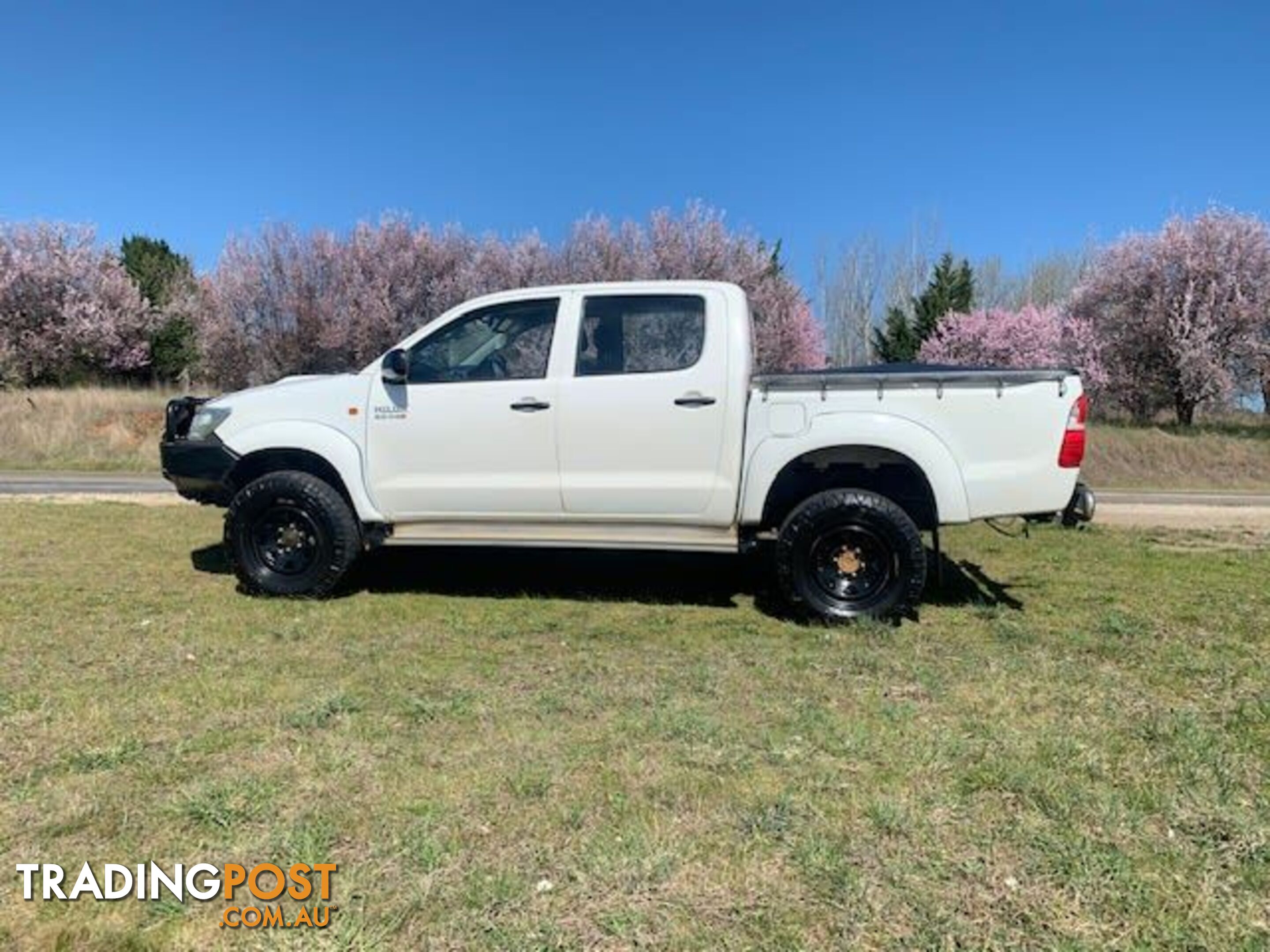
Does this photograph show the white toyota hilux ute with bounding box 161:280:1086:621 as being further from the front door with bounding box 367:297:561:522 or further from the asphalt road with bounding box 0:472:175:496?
the asphalt road with bounding box 0:472:175:496

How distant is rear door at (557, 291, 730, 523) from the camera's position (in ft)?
18.5

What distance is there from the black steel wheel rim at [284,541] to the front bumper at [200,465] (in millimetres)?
425

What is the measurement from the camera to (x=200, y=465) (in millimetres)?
6207

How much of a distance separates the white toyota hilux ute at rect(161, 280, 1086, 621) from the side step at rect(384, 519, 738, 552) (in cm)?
1

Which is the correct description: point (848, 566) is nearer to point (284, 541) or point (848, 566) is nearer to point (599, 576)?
point (599, 576)

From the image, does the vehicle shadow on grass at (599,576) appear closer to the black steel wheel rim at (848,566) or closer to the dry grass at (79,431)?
the black steel wheel rim at (848,566)

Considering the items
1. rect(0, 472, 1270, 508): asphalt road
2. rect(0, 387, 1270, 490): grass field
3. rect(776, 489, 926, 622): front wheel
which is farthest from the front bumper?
rect(0, 387, 1270, 490): grass field

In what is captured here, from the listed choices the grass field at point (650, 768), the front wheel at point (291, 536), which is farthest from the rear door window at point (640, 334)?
the front wheel at point (291, 536)

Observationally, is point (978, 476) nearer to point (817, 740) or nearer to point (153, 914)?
point (817, 740)

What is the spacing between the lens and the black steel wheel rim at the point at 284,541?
6098 millimetres

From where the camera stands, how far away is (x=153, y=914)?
245cm

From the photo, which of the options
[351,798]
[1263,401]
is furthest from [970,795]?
[1263,401]

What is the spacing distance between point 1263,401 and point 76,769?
3536cm

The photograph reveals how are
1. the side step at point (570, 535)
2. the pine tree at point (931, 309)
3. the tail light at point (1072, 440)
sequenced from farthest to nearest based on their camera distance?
1. the pine tree at point (931, 309)
2. the side step at point (570, 535)
3. the tail light at point (1072, 440)
